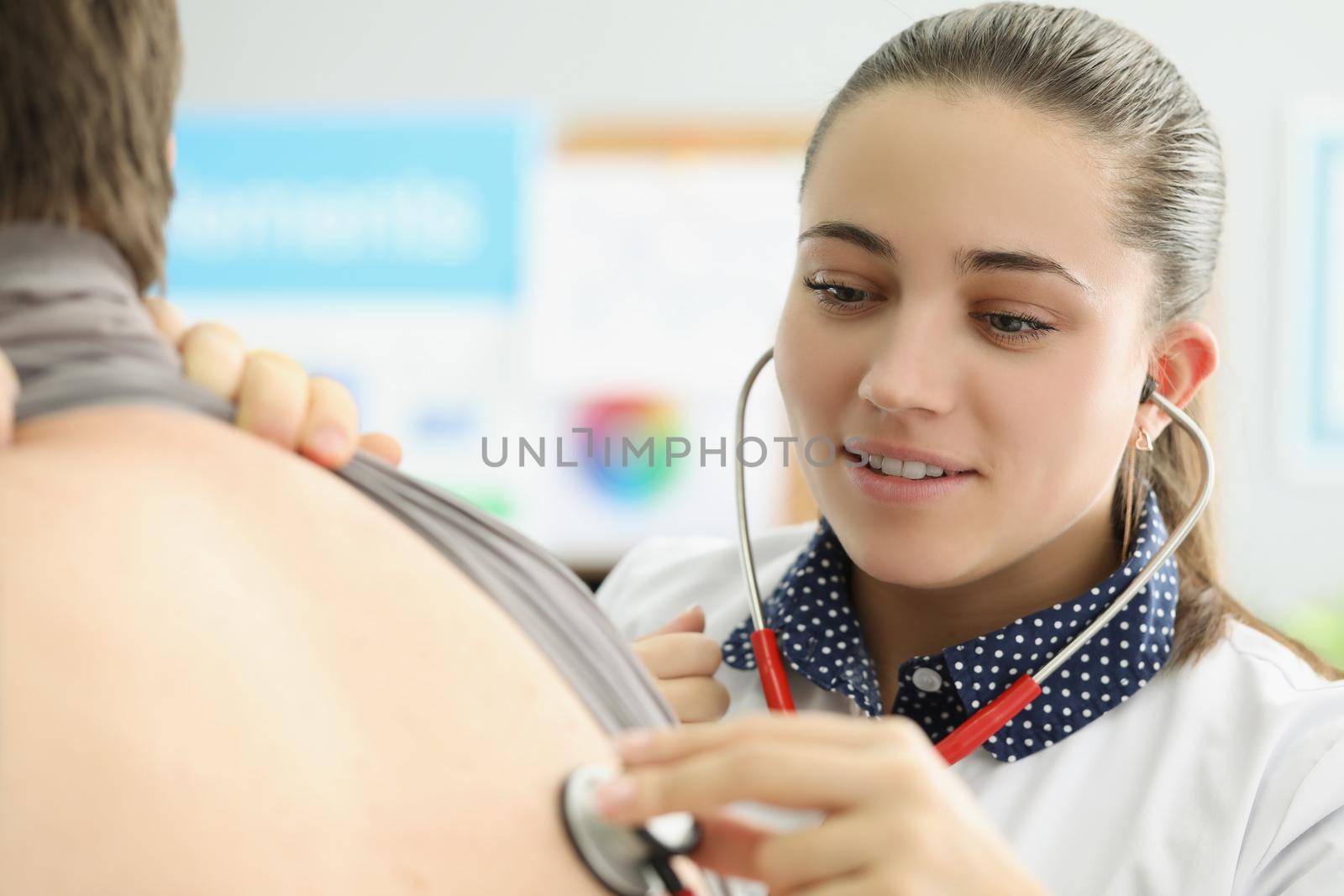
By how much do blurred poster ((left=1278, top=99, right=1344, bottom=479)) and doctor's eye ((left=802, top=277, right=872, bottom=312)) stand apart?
2.42 m

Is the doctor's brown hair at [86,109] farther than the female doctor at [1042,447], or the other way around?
the female doctor at [1042,447]

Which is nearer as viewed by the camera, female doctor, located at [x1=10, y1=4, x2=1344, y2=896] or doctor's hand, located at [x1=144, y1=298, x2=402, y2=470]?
doctor's hand, located at [x1=144, y1=298, x2=402, y2=470]

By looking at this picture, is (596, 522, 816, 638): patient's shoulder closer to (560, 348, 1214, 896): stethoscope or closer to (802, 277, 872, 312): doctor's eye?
(560, 348, 1214, 896): stethoscope

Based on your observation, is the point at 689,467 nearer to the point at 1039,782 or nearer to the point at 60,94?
the point at 1039,782

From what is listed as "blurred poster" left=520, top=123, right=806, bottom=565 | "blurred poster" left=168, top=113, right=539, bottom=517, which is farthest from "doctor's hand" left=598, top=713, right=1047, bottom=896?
"blurred poster" left=168, top=113, right=539, bottom=517

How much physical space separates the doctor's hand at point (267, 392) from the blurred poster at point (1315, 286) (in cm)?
299

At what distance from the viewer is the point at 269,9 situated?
3426 millimetres

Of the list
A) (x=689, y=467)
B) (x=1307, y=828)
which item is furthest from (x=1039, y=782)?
(x=689, y=467)

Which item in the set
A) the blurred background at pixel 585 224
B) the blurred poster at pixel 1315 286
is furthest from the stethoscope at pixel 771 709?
the blurred poster at pixel 1315 286

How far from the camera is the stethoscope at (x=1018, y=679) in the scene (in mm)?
1007

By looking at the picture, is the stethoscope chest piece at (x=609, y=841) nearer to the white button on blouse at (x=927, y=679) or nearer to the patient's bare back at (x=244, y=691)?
the patient's bare back at (x=244, y=691)

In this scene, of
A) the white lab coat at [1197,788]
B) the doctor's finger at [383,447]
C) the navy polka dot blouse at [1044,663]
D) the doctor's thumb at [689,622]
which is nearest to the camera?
the doctor's finger at [383,447]

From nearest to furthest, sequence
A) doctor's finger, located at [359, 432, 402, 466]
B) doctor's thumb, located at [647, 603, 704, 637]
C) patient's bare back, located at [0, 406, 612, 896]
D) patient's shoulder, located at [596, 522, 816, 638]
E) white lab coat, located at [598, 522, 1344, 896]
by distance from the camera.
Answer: patient's bare back, located at [0, 406, 612, 896]
doctor's finger, located at [359, 432, 402, 466]
white lab coat, located at [598, 522, 1344, 896]
doctor's thumb, located at [647, 603, 704, 637]
patient's shoulder, located at [596, 522, 816, 638]

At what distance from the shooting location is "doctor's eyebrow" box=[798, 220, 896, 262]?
3.30 ft
